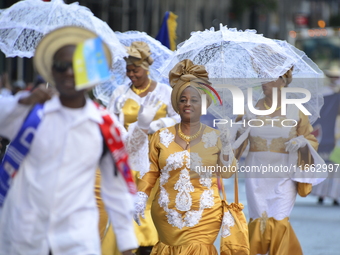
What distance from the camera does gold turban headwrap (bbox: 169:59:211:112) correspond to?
5.88 m

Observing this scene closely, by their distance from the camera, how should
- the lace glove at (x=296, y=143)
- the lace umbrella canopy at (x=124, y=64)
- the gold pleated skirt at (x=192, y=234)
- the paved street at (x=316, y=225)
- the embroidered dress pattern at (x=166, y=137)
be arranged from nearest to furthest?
the gold pleated skirt at (x=192, y=234) < the embroidered dress pattern at (x=166, y=137) < the lace glove at (x=296, y=143) < the lace umbrella canopy at (x=124, y=64) < the paved street at (x=316, y=225)

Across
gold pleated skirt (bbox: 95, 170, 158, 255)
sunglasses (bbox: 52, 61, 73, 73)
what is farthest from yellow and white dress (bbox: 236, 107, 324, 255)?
sunglasses (bbox: 52, 61, 73, 73)

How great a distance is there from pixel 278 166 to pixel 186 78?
1.67 meters

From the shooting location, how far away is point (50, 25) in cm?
655

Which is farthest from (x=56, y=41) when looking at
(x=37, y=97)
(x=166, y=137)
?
(x=166, y=137)

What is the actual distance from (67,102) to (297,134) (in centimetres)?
379

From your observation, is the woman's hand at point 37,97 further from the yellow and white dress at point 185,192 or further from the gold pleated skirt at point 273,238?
the gold pleated skirt at point 273,238

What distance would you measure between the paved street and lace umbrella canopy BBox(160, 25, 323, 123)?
8.55ft

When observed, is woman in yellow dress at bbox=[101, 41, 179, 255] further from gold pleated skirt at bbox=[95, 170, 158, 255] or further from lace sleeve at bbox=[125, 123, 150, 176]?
lace sleeve at bbox=[125, 123, 150, 176]

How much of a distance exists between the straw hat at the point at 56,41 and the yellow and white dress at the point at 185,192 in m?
2.08

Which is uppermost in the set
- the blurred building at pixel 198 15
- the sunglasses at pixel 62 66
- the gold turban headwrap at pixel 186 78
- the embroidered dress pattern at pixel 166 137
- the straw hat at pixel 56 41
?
the straw hat at pixel 56 41

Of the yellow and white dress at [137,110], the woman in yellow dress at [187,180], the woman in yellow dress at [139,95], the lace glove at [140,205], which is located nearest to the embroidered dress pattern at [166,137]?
the woman in yellow dress at [187,180]

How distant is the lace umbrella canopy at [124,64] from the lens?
27.5 feet

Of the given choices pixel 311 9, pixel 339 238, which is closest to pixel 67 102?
pixel 339 238
